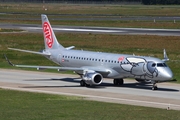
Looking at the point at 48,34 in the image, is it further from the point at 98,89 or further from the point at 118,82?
the point at 98,89

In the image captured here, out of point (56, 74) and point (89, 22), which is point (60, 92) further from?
point (89, 22)

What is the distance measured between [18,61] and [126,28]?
158 feet

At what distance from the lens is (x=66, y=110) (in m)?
36.5

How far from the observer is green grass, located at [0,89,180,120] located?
33250mm

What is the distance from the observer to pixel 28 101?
41531 mm

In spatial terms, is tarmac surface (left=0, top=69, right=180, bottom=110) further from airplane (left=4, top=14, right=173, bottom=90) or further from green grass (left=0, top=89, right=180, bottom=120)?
green grass (left=0, top=89, right=180, bottom=120)

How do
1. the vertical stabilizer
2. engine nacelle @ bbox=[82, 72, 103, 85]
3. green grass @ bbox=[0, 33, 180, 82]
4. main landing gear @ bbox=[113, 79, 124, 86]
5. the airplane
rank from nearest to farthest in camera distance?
1. the airplane
2. engine nacelle @ bbox=[82, 72, 103, 85]
3. main landing gear @ bbox=[113, 79, 124, 86]
4. the vertical stabilizer
5. green grass @ bbox=[0, 33, 180, 82]

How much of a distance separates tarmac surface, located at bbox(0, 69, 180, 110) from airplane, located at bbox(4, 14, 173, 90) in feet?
3.00

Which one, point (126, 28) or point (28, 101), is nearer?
point (28, 101)

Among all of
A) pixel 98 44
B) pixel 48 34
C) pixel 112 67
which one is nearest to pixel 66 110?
pixel 112 67

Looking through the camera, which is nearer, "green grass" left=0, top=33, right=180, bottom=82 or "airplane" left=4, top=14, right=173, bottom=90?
"airplane" left=4, top=14, right=173, bottom=90

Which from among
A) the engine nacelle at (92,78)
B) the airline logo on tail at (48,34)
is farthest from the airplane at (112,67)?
the airline logo on tail at (48,34)

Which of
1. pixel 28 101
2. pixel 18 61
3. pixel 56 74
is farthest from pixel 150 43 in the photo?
pixel 28 101

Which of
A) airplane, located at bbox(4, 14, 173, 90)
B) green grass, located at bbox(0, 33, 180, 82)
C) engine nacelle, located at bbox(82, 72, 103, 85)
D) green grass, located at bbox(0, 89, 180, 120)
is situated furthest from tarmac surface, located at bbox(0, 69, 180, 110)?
green grass, located at bbox(0, 33, 180, 82)
